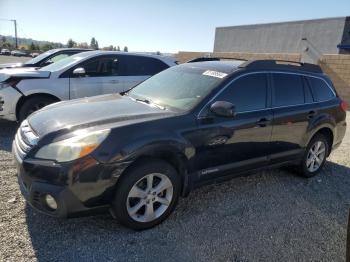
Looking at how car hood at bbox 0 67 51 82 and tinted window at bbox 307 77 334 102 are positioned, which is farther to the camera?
car hood at bbox 0 67 51 82

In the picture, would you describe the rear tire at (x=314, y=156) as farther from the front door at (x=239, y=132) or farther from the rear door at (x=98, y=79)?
Result: the rear door at (x=98, y=79)

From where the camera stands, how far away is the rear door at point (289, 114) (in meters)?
4.47

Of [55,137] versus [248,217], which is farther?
[248,217]

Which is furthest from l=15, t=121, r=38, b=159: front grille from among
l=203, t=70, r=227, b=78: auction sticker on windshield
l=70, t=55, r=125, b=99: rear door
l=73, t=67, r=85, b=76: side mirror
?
l=70, t=55, r=125, b=99: rear door

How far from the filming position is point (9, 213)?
11.6ft

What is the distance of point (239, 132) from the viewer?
13.1 ft

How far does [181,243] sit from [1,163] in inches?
121

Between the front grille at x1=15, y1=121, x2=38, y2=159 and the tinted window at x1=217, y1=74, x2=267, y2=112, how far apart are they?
6.43ft

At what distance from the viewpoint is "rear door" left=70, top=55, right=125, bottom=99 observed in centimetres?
688

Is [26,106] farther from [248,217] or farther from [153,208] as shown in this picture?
[248,217]

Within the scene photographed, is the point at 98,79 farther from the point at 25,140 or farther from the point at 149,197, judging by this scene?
the point at 149,197

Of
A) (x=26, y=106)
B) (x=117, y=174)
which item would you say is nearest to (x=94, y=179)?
(x=117, y=174)

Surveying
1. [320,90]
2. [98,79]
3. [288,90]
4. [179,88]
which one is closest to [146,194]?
[179,88]

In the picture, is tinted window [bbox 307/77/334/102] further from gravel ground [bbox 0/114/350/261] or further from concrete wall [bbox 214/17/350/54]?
concrete wall [bbox 214/17/350/54]
